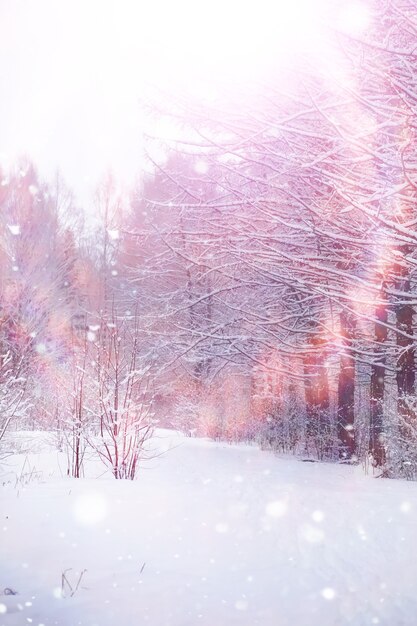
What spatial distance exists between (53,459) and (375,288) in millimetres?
5148

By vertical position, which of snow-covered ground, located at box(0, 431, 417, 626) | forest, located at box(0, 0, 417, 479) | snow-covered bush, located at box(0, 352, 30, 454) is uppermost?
forest, located at box(0, 0, 417, 479)

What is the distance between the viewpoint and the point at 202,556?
105 inches

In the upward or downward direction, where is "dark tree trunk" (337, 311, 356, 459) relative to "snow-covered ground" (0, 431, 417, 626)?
upward

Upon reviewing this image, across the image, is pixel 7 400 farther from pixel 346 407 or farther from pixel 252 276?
pixel 346 407

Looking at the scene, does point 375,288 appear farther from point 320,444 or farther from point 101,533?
point 320,444

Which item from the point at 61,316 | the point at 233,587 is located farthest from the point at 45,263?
the point at 233,587

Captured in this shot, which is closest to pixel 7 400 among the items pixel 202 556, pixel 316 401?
pixel 202 556

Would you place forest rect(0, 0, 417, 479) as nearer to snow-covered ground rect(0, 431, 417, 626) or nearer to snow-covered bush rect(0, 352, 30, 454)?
snow-covered bush rect(0, 352, 30, 454)

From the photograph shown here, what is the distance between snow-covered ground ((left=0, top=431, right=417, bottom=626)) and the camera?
2127mm

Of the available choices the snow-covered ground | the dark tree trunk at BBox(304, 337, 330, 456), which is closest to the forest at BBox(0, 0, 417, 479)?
the dark tree trunk at BBox(304, 337, 330, 456)

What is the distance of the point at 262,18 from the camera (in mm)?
3275

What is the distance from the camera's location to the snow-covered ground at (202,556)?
6.98 feet

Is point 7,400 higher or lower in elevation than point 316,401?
lower

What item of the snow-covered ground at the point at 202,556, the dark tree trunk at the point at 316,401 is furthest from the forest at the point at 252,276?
the snow-covered ground at the point at 202,556
